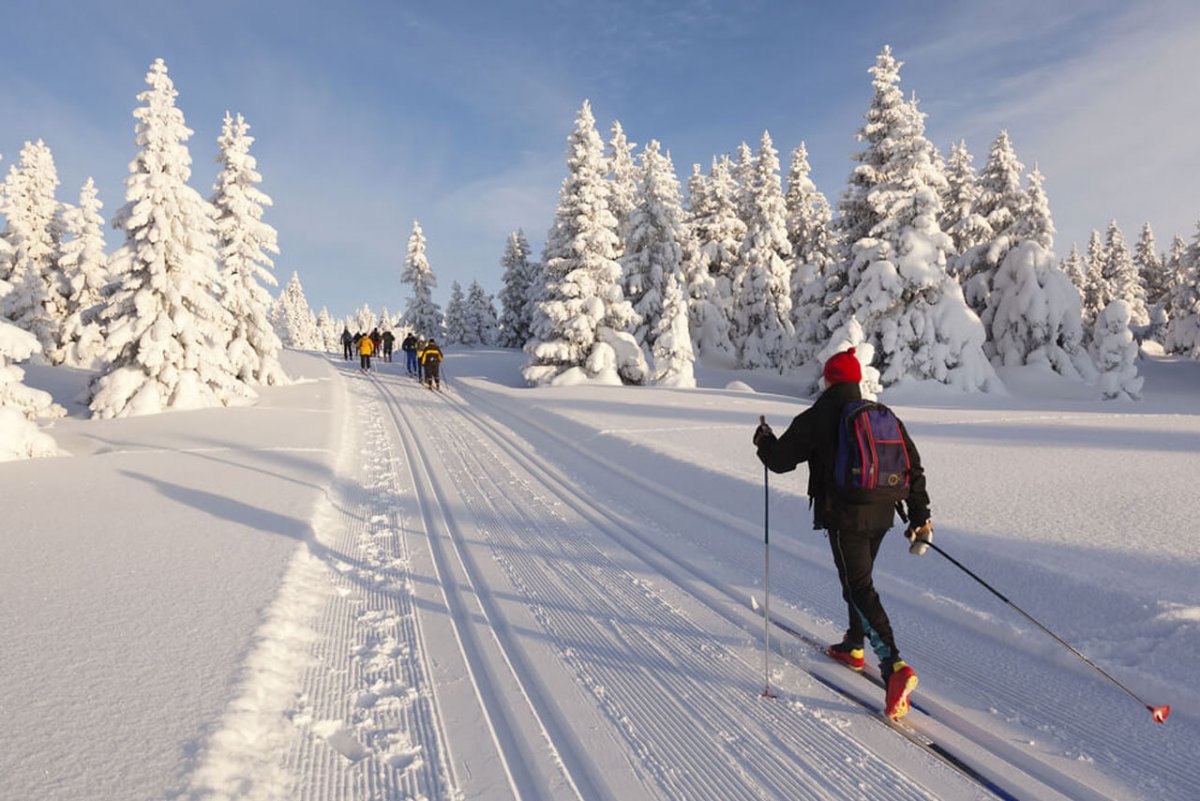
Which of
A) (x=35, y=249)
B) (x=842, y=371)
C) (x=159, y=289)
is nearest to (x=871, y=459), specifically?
(x=842, y=371)

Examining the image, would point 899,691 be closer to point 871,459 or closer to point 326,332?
point 871,459

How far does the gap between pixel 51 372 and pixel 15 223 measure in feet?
38.8

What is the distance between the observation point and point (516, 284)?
171 feet

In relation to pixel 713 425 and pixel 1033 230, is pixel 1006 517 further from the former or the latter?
pixel 1033 230

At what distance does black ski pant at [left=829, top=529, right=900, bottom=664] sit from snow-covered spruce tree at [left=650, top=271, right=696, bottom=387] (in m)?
23.9

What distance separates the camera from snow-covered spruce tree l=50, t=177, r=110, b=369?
1219 inches

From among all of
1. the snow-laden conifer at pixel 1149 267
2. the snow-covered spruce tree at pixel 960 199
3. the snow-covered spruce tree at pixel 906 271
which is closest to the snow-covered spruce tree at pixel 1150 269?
the snow-laden conifer at pixel 1149 267

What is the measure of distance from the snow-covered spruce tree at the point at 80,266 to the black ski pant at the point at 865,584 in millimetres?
38472

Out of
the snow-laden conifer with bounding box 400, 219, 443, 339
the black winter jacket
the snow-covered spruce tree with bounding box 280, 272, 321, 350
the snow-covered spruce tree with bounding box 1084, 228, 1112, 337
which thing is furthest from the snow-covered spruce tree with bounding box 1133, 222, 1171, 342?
the snow-covered spruce tree with bounding box 280, 272, 321, 350

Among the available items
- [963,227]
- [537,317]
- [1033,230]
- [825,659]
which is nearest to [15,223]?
[537,317]

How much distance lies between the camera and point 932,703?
11.9ft

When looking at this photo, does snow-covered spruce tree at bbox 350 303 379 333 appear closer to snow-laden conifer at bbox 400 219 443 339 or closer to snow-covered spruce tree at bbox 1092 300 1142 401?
snow-laden conifer at bbox 400 219 443 339

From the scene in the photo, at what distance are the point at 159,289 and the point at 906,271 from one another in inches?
1043

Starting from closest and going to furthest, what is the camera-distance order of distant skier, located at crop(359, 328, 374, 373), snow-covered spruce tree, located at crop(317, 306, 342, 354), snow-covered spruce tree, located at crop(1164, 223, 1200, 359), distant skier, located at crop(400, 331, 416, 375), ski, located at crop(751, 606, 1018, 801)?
ski, located at crop(751, 606, 1018, 801)
distant skier, located at crop(400, 331, 416, 375)
distant skier, located at crop(359, 328, 374, 373)
snow-covered spruce tree, located at crop(1164, 223, 1200, 359)
snow-covered spruce tree, located at crop(317, 306, 342, 354)
